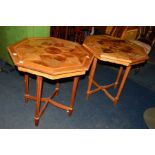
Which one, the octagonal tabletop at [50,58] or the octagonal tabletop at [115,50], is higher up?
the octagonal tabletop at [50,58]

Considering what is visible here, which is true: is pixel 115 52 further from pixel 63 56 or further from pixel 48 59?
pixel 48 59

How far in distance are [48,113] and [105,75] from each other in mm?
1858

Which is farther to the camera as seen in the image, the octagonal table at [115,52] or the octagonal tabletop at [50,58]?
the octagonal table at [115,52]

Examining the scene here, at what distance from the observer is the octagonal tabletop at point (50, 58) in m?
1.99

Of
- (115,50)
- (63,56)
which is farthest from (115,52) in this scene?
(63,56)

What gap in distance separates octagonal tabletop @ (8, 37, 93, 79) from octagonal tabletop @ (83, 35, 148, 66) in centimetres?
18

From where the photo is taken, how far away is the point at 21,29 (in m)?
3.28

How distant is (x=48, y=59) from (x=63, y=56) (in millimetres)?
225

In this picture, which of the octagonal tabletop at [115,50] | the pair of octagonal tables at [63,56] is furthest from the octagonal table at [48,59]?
the octagonal tabletop at [115,50]

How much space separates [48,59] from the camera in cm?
216

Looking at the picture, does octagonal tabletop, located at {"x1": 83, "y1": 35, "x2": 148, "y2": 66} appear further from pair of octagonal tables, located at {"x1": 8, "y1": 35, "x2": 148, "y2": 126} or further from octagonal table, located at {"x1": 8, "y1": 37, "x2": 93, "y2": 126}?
octagonal table, located at {"x1": 8, "y1": 37, "x2": 93, "y2": 126}

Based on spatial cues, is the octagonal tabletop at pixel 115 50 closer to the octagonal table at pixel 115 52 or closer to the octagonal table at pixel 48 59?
the octagonal table at pixel 115 52

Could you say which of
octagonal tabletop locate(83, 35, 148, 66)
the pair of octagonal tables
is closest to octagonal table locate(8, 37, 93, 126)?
the pair of octagonal tables

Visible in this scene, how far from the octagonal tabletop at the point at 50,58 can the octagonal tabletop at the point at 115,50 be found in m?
0.18
